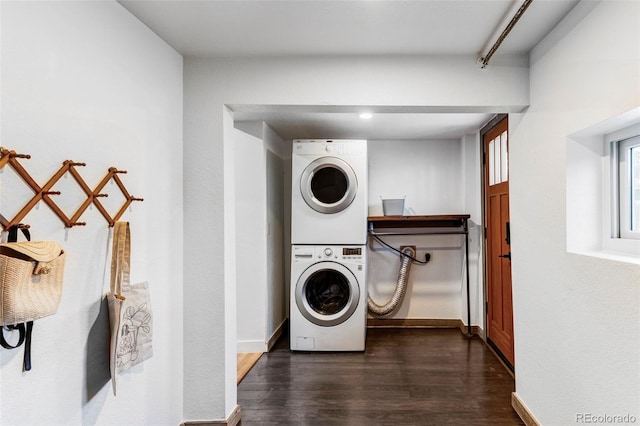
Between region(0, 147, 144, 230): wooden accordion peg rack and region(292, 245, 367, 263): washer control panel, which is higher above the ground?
region(0, 147, 144, 230): wooden accordion peg rack

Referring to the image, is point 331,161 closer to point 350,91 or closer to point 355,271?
point 355,271

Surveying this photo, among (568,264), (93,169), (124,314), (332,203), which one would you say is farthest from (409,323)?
(93,169)

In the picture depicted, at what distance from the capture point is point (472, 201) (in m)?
3.62

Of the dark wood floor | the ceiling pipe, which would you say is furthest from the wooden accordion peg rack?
the ceiling pipe

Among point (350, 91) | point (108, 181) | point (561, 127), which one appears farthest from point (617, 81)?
point (108, 181)

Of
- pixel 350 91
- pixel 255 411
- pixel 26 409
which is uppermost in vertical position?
pixel 350 91

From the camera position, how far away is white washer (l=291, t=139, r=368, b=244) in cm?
323

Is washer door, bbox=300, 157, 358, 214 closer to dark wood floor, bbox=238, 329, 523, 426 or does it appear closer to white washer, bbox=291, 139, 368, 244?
white washer, bbox=291, 139, 368, 244

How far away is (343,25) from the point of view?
1623mm

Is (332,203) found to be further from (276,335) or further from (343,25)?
(343,25)

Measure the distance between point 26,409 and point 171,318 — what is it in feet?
2.65

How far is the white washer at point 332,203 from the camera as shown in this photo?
3232 mm

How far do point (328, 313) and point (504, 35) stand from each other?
101 inches

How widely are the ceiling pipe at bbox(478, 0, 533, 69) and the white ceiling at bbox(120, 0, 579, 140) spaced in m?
0.03
